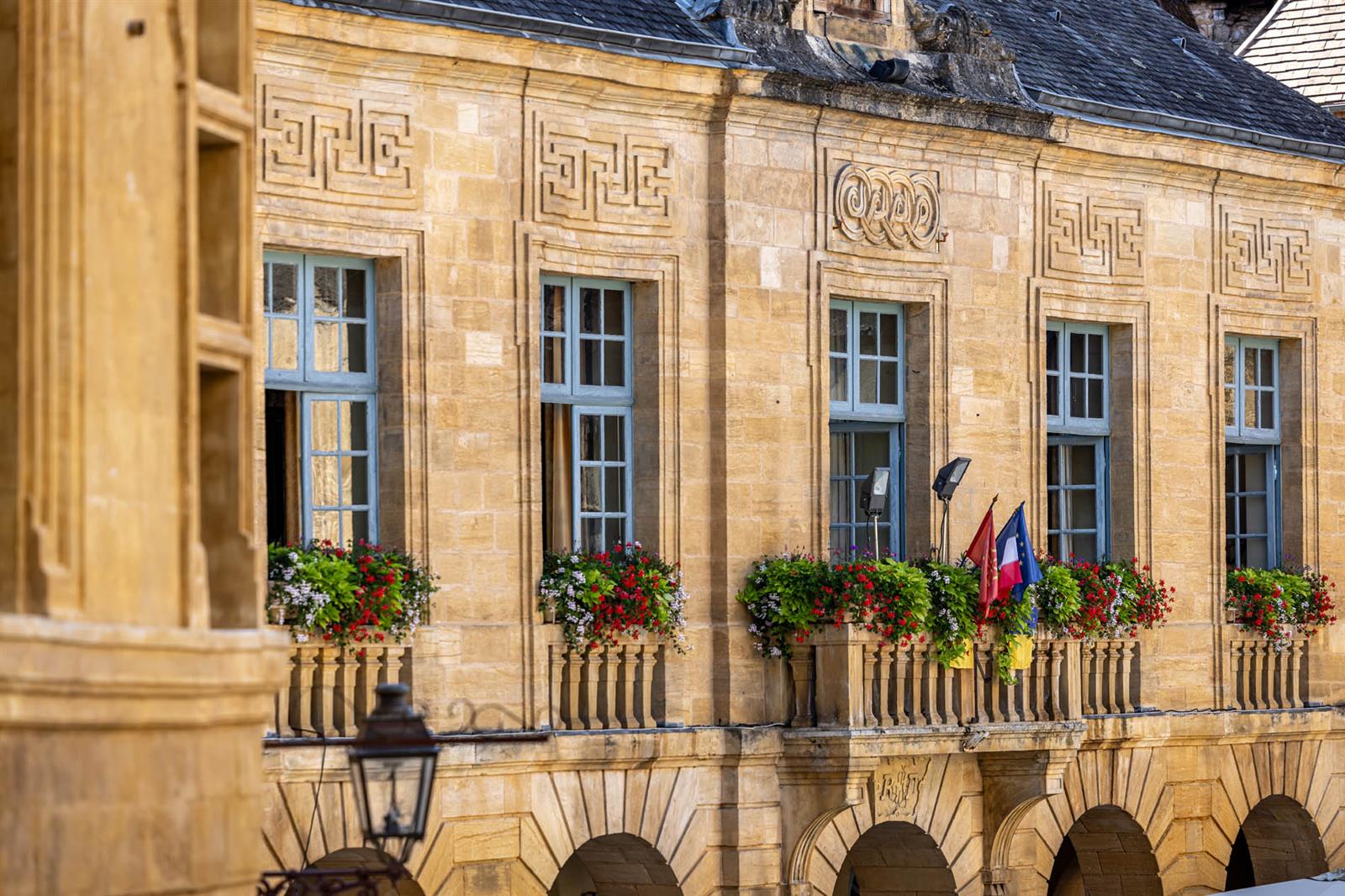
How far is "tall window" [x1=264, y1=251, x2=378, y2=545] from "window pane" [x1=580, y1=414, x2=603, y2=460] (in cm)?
163

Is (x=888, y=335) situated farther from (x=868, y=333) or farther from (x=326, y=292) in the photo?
(x=326, y=292)

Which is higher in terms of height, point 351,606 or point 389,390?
point 389,390

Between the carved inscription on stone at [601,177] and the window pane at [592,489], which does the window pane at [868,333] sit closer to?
the carved inscription on stone at [601,177]

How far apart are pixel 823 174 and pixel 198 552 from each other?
9.91 meters

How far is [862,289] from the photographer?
19375 millimetres

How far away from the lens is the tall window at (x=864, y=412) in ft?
64.3

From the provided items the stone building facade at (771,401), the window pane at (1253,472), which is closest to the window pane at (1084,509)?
the stone building facade at (771,401)

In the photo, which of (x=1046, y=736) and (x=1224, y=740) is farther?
(x=1224, y=740)

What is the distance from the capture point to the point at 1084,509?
21469 millimetres

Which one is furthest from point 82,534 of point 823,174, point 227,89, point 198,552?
point 823,174

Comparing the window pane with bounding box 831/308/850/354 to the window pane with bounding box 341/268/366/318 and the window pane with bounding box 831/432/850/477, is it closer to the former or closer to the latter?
the window pane with bounding box 831/432/850/477

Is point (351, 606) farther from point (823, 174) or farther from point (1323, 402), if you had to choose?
point (1323, 402)

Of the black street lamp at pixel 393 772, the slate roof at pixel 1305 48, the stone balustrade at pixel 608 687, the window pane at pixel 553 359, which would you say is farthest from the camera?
the slate roof at pixel 1305 48

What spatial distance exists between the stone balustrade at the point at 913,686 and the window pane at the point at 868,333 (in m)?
2.13
